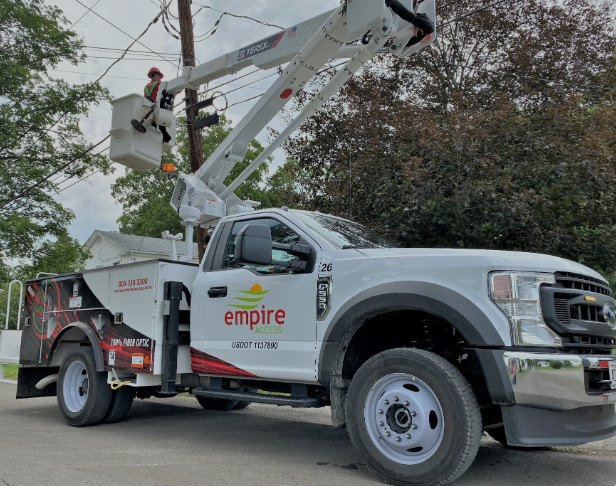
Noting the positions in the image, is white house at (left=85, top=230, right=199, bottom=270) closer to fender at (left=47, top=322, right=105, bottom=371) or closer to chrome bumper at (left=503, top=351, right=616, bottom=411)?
fender at (left=47, top=322, right=105, bottom=371)

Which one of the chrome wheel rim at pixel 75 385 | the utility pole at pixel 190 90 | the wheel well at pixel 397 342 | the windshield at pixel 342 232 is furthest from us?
the utility pole at pixel 190 90

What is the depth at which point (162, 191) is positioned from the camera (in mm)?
39406

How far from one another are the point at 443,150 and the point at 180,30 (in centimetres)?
613

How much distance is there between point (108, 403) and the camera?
6.75 metres

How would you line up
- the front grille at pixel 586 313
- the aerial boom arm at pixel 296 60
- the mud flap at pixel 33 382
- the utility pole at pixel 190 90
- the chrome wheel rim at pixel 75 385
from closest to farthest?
the front grille at pixel 586 313
the aerial boom arm at pixel 296 60
the chrome wheel rim at pixel 75 385
the mud flap at pixel 33 382
the utility pole at pixel 190 90

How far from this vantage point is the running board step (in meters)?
4.93

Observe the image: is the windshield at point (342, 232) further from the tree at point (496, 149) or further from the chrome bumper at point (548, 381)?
the tree at point (496, 149)

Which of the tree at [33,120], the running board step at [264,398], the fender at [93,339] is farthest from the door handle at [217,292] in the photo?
the tree at [33,120]

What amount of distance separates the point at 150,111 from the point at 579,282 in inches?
235

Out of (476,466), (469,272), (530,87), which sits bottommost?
(476,466)

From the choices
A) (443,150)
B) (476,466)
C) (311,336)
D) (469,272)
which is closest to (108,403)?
(311,336)

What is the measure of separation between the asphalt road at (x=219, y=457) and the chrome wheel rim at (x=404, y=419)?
0.33m

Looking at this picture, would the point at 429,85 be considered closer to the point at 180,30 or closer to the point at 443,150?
the point at 443,150

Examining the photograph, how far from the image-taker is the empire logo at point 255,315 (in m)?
5.17
